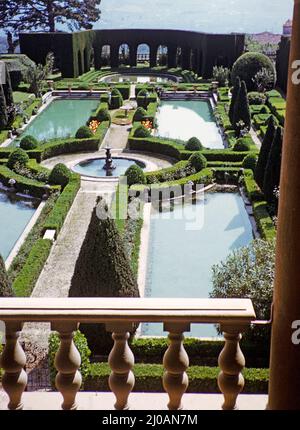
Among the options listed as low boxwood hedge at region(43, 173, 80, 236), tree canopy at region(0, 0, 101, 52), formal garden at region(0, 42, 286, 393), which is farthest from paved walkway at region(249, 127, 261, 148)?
tree canopy at region(0, 0, 101, 52)

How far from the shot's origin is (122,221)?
14531 millimetres

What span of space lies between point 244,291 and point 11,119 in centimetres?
2111

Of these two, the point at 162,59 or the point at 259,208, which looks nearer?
the point at 259,208

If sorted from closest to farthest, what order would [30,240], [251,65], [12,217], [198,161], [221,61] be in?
[30,240] → [12,217] → [198,161] → [251,65] → [221,61]

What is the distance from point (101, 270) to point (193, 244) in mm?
5717

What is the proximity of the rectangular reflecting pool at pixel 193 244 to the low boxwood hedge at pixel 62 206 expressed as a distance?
8.30 feet

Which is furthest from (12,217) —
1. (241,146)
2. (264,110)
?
(264,110)

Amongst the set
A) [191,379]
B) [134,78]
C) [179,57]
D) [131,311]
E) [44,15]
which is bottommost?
[134,78]

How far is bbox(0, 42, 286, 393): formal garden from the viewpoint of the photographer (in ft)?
28.1

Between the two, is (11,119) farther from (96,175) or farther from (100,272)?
(100,272)

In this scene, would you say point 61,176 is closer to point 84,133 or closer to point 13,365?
point 84,133

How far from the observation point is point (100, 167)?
2122 centimetres

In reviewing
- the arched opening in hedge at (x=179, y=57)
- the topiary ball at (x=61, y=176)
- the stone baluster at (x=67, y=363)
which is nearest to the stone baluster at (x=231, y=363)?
the stone baluster at (x=67, y=363)
